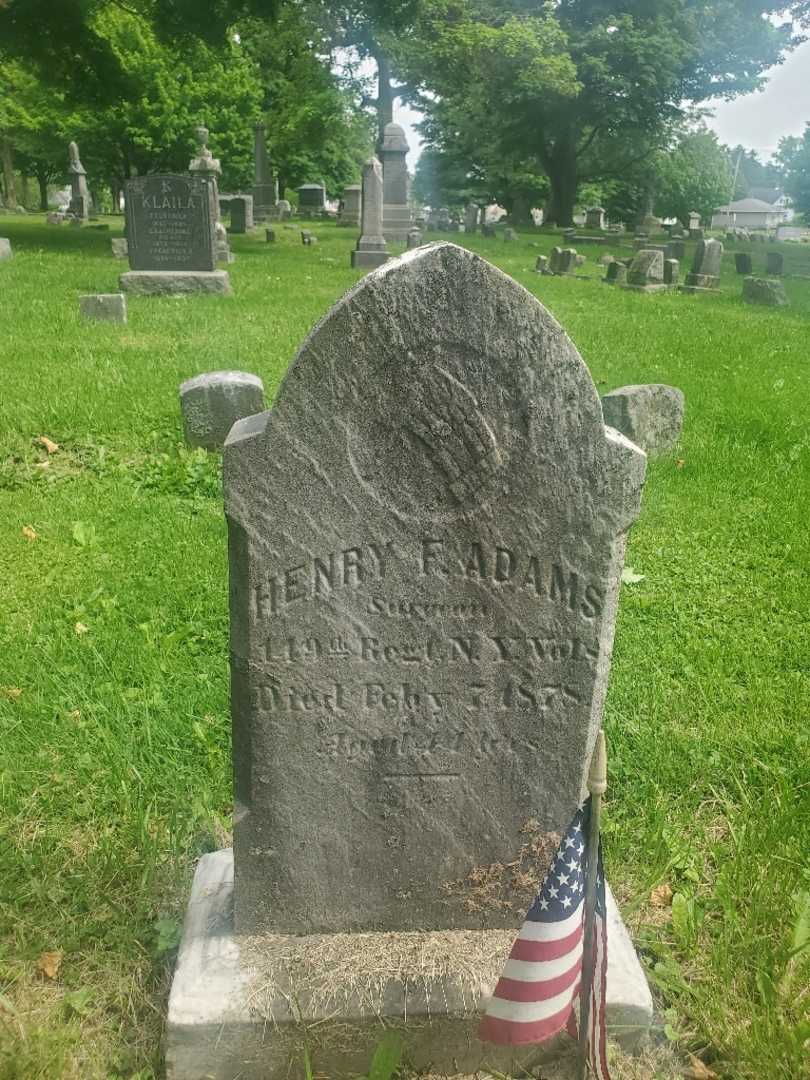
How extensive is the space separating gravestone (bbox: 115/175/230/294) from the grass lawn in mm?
5816

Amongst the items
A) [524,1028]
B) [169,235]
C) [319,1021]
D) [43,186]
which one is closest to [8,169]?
[43,186]

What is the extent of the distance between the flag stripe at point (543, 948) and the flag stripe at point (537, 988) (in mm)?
67

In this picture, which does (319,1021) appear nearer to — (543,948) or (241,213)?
(543,948)

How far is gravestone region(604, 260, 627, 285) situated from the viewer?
2019 cm

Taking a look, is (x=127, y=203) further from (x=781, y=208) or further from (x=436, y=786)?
(x=781, y=208)

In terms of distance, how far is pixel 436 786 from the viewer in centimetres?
252

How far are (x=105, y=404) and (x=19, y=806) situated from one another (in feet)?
16.4

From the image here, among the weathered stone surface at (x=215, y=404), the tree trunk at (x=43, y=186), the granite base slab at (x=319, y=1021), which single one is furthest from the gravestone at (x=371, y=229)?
the tree trunk at (x=43, y=186)

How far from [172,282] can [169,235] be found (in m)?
0.77

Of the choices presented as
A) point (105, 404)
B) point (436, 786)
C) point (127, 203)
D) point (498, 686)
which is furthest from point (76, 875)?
point (127, 203)

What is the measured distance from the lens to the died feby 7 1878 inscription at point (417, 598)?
2.13 m

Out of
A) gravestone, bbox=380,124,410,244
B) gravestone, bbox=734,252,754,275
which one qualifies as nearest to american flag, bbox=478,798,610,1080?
gravestone, bbox=380,124,410,244

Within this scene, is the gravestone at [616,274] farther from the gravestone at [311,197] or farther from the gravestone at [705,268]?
the gravestone at [311,197]

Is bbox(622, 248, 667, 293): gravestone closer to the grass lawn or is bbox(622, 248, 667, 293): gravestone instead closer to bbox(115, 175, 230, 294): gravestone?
bbox(115, 175, 230, 294): gravestone
